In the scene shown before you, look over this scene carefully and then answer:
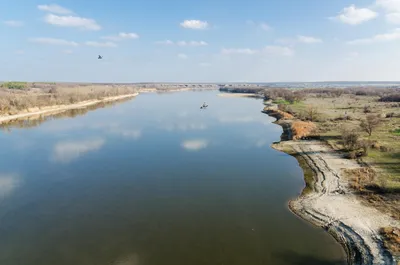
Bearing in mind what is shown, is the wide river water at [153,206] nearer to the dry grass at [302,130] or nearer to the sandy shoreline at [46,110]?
the dry grass at [302,130]

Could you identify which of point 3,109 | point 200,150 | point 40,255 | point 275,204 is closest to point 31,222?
point 40,255

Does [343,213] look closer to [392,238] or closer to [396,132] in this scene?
[392,238]

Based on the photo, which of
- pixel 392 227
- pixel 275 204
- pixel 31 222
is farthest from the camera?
pixel 275 204

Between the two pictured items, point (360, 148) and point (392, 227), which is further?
point (360, 148)

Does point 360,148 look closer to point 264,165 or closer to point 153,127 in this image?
point 264,165

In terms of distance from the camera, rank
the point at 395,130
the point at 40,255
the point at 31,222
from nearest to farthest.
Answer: the point at 40,255 → the point at 31,222 → the point at 395,130

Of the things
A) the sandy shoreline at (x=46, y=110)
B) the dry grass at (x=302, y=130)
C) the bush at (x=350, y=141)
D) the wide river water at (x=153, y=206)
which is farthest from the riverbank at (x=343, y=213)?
the sandy shoreline at (x=46, y=110)

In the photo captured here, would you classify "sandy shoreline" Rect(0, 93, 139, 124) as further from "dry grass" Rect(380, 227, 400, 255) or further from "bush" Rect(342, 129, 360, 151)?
"dry grass" Rect(380, 227, 400, 255)
